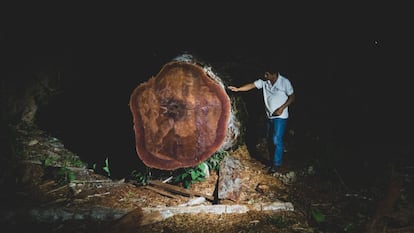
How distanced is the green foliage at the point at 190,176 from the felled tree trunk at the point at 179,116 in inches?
25.8

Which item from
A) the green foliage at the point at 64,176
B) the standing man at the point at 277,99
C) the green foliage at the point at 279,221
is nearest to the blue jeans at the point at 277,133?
the standing man at the point at 277,99

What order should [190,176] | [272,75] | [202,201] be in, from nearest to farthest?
[202,201], [190,176], [272,75]

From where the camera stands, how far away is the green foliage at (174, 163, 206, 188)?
426 cm

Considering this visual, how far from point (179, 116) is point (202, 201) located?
1.12 metres

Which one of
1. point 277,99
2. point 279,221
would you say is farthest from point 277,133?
point 279,221

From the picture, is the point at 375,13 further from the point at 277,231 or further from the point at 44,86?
the point at 44,86

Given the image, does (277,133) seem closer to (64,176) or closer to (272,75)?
(272,75)

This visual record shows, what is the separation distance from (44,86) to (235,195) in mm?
4674

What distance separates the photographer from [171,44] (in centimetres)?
448

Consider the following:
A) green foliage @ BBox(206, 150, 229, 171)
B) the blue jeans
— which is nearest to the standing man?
the blue jeans

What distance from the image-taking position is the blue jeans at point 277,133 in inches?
180

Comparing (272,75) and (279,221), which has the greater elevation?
(272,75)

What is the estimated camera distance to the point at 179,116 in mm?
3645

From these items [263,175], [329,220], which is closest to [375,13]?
[263,175]
